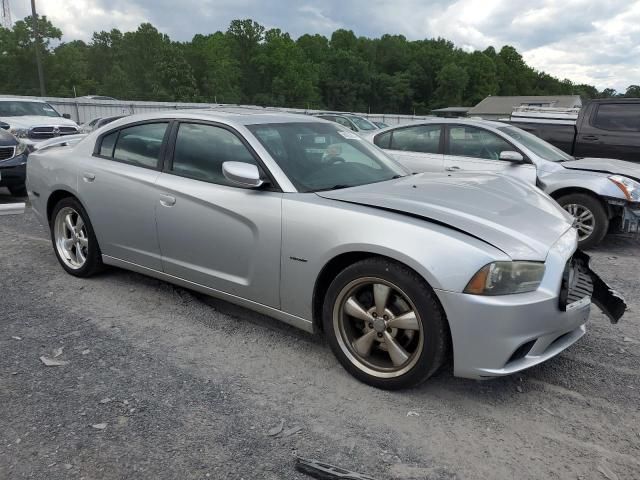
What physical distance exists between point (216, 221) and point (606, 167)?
16.9 ft

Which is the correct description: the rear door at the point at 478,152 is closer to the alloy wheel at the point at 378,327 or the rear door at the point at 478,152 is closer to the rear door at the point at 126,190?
the rear door at the point at 126,190

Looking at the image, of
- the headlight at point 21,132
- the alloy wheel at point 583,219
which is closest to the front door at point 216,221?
the alloy wheel at point 583,219

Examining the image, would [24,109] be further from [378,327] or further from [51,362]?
[378,327]

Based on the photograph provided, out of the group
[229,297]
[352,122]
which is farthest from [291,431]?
[352,122]

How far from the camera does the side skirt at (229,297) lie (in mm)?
3311

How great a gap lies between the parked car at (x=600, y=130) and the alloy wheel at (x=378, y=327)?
23.7 ft

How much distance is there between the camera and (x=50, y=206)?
4953 mm

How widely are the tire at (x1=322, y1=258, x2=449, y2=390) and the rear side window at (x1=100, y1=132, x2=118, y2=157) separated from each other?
2559 mm

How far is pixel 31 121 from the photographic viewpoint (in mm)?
12398

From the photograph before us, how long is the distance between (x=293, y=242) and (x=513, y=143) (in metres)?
4.55

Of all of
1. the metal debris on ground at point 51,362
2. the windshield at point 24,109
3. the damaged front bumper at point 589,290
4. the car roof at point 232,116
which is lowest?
the metal debris on ground at point 51,362

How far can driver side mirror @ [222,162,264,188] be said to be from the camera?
Answer: 128 inches

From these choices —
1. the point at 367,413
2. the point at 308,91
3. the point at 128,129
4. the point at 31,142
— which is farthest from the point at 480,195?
the point at 308,91

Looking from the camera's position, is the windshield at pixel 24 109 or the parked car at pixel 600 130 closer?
the parked car at pixel 600 130
